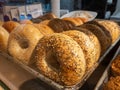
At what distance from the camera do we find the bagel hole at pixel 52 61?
1.61 feet

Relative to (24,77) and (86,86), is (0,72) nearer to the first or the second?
(24,77)

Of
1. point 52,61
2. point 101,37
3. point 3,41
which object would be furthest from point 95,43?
point 3,41

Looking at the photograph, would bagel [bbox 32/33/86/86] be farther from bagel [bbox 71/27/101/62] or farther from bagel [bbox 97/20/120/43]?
bagel [bbox 97/20/120/43]

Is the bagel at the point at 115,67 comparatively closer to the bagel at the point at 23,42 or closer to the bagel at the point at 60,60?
the bagel at the point at 60,60

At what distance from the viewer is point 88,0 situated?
217cm

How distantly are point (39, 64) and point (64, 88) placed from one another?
0.11 meters

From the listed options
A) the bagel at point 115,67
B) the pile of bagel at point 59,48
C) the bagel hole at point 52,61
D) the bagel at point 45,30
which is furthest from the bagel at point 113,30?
the bagel hole at point 52,61

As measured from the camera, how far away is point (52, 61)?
0.51 metres

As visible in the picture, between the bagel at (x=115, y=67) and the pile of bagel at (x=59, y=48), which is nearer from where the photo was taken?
the pile of bagel at (x=59, y=48)

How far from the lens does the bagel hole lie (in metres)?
0.49

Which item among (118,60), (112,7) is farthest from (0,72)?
(112,7)

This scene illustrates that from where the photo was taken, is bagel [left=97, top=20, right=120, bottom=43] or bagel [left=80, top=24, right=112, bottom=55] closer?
bagel [left=80, top=24, right=112, bottom=55]

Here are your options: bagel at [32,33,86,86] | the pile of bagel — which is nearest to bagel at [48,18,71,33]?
the pile of bagel

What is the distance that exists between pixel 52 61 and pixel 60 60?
0.06m
